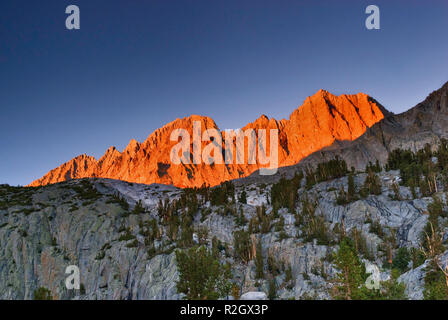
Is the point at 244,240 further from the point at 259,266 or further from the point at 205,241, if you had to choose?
A: the point at 205,241

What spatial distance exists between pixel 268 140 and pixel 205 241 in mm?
94821

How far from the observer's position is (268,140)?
11344cm

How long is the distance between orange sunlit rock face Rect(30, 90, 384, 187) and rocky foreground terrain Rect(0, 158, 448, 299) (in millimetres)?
73740

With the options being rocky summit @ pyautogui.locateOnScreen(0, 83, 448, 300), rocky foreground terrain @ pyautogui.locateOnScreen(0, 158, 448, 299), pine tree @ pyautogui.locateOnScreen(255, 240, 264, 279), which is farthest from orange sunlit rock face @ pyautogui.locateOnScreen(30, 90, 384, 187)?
pine tree @ pyautogui.locateOnScreen(255, 240, 264, 279)

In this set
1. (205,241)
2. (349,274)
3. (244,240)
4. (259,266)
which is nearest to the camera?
(349,274)

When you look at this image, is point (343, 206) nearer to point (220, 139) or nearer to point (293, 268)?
point (293, 268)

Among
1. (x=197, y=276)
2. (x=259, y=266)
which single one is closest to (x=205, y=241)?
(x=259, y=266)

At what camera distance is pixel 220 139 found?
398ft

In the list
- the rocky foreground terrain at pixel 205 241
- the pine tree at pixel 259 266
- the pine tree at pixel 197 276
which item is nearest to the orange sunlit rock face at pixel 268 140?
the rocky foreground terrain at pixel 205 241

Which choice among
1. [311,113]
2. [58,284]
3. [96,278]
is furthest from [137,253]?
[311,113]

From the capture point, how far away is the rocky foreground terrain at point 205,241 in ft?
54.0

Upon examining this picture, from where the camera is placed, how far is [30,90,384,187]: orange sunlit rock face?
318ft

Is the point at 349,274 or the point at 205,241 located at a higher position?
the point at 349,274

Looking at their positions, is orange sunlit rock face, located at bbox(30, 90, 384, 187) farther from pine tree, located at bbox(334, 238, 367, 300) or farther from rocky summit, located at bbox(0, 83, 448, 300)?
pine tree, located at bbox(334, 238, 367, 300)
